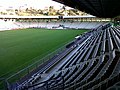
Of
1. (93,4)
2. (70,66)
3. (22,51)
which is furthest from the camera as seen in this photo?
(22,51)

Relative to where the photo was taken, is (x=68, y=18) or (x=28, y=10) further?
(x=28, y=10)

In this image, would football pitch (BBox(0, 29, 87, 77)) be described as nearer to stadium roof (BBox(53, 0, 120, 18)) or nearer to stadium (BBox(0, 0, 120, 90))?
stadium (BBox(0, 0, 120, 90))

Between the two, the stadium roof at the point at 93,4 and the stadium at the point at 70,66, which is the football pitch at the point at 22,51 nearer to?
the stadium at the point at 70,66

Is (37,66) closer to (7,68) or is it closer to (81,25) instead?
(7,68)

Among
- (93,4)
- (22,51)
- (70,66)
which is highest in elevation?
(93,4)

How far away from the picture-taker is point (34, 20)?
60719 mm

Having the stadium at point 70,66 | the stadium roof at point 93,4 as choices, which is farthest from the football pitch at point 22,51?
the stadium roof at point 93,4

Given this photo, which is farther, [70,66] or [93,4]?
[93,4]

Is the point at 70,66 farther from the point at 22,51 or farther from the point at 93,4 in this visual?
the point at 22,51

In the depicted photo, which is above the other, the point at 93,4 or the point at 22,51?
the point at 93,4

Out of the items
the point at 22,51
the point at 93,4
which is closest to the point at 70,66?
the point at 93,4

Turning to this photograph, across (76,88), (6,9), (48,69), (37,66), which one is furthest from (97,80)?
(6,9)

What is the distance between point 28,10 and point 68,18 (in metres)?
46.6

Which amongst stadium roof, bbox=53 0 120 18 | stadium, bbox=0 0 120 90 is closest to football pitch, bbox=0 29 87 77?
stadium, bbox=0 0 120 90
